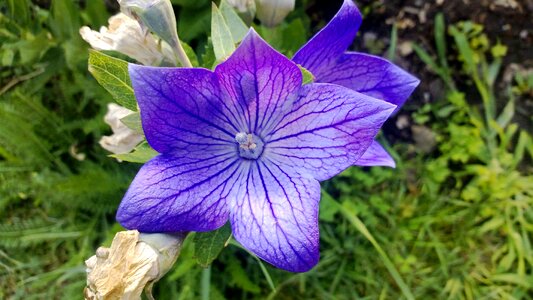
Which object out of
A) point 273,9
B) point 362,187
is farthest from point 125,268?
point 362,187

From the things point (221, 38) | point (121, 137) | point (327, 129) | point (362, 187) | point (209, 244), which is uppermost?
point (221, 38)

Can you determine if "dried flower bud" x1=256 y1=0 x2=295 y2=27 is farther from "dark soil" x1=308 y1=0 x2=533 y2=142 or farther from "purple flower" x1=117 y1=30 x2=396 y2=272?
"dark soil" x1=308 y1=0 x2=533 y2=142

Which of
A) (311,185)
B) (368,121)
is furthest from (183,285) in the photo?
(368,121)

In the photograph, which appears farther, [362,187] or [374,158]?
[362,187]

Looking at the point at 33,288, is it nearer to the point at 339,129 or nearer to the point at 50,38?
the point at 50,38

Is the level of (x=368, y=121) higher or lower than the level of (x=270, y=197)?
higher

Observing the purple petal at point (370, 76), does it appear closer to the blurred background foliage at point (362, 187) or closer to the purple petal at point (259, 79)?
the purple petal at point (259, 79)

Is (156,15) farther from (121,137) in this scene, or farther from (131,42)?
(121,137)
